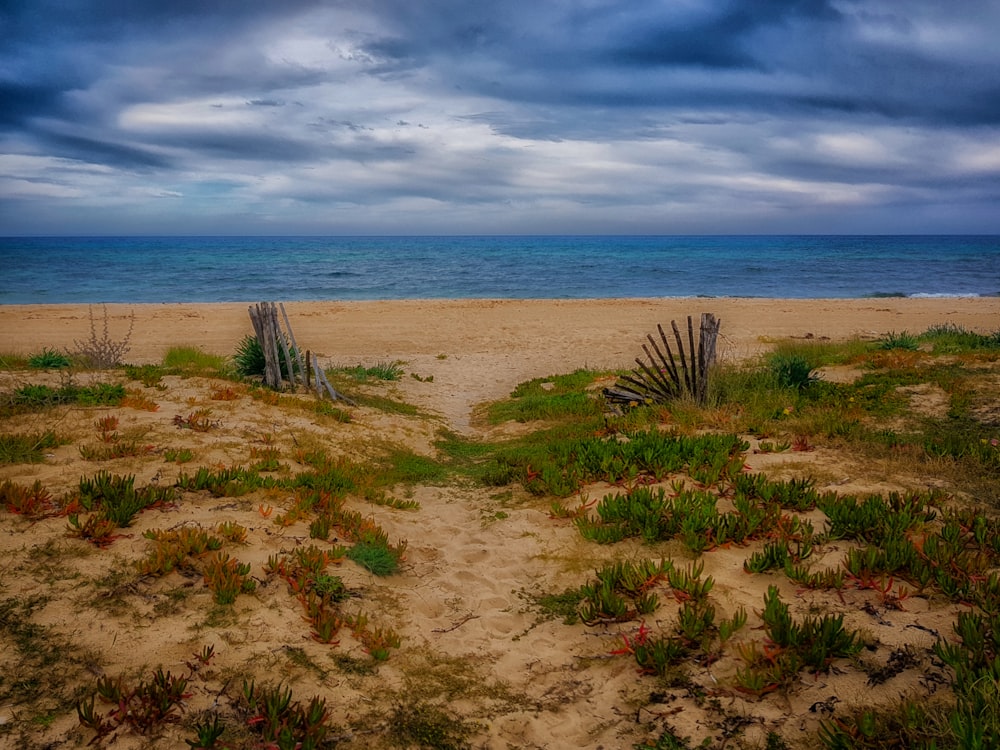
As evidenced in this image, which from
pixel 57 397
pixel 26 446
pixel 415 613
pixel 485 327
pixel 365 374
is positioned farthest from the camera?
pixel 485 327

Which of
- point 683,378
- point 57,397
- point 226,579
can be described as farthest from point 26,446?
point 683,378

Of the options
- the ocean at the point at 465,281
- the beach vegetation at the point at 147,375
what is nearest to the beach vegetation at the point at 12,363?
the beach vegetation at the point at 147,375

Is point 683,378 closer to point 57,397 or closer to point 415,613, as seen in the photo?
point 415,613

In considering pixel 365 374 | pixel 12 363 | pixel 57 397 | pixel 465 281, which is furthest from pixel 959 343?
pixel 465 281

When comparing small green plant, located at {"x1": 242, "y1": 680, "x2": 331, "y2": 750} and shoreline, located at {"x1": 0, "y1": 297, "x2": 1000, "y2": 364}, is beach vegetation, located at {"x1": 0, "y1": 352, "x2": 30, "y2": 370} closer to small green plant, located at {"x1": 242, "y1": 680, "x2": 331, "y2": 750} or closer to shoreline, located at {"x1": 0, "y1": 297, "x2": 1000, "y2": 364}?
shoreline, located at {"x1": 0, "y1": 297, "x2": 1000, "y2": 364}

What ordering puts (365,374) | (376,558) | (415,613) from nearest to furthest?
(415,613) < (376,558) < (365,374)

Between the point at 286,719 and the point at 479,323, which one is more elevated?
the point at 479,323

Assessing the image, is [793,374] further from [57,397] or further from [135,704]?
[57,397]

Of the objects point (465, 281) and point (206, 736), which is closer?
point (206, 736)

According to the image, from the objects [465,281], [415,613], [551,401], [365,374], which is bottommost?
[415,613]

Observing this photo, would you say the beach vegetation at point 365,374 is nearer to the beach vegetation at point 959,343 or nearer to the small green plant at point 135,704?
the small green plant at point 135,704

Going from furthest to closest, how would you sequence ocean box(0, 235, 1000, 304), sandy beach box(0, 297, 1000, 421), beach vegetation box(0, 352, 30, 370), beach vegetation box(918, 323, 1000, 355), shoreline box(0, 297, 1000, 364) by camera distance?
ocean box(0, 235, 1000, 304) → shoreline box(0, 297, 1000, 364) → sandy beach box(0, 297, 1000, 421) → beach vegetation box(918, 323, 1000, 355) → beach vegetation box(0, 352, 30, 370)

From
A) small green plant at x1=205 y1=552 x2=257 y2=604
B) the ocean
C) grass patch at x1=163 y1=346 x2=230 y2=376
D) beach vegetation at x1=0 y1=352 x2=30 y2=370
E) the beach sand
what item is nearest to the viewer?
the beach sand

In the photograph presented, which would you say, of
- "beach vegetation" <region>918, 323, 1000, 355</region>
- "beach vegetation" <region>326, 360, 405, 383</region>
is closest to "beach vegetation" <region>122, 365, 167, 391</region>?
"beach vegetation" <region>326, 360, 405, 383</region>
